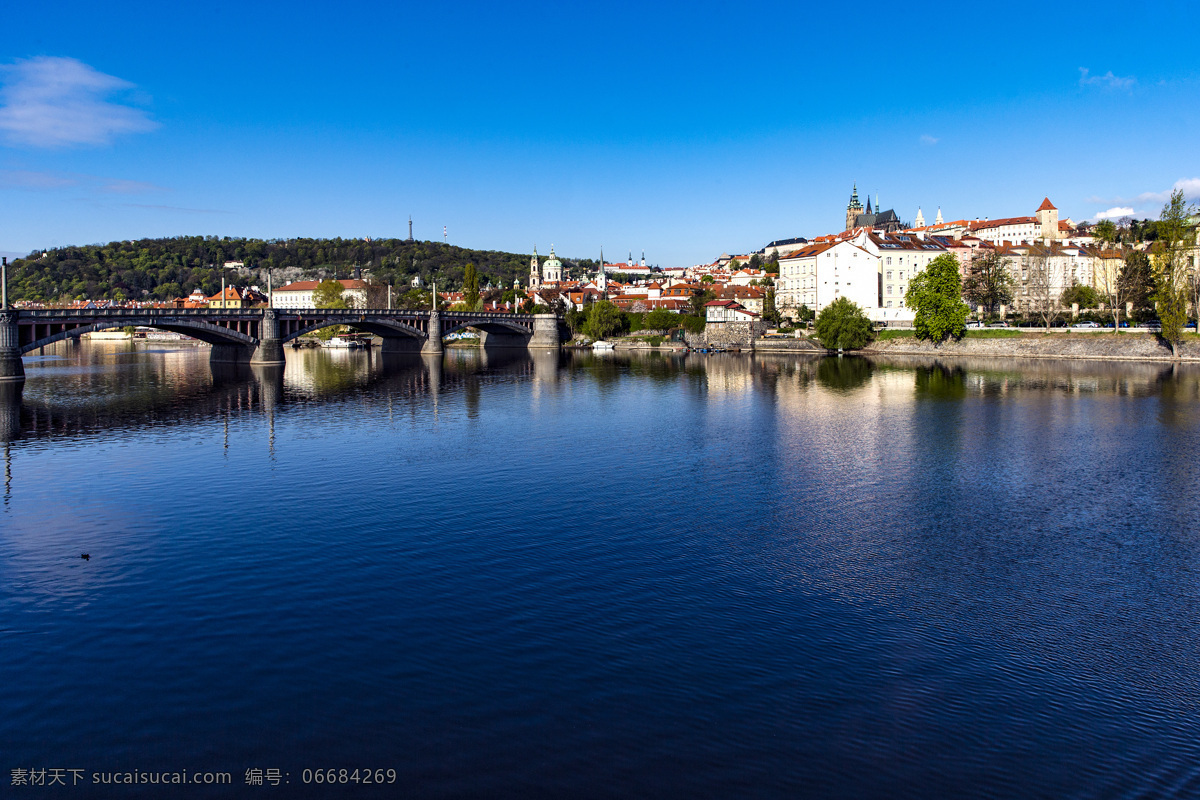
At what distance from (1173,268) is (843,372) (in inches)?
1130

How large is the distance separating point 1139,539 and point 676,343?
269ft

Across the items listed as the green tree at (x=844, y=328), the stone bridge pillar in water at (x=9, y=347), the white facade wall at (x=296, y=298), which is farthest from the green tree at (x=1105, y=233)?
the stone bridge pillar in water at (x=9, y=347)

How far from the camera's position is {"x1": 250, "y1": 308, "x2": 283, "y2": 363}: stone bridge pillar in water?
2554 inches

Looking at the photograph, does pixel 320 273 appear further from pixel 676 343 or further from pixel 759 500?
pixel 759 500

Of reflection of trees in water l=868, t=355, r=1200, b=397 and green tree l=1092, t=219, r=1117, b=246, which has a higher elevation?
green tree l=1092, t=219, r=1117, b=246

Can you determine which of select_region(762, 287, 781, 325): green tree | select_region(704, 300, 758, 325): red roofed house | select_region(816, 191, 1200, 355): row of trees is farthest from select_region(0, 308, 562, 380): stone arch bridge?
select_region(816, 191, 1200, 355): row of trees

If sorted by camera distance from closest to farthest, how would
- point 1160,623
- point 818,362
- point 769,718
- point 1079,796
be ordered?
point 1079,796, point 769,718, point 1160,623, point 818,362

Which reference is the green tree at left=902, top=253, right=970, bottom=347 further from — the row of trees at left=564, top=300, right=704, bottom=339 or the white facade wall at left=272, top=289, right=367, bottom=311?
the white facade wall at left=272, top=289, right=367, bottom=311

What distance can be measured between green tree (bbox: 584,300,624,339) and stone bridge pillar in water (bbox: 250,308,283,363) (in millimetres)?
46262

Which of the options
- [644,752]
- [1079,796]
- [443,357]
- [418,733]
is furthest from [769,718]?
[443,357]

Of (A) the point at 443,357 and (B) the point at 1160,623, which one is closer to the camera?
(B) the point at 1160,623

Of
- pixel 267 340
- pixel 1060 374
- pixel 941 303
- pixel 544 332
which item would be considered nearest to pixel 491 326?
pixel 544 332

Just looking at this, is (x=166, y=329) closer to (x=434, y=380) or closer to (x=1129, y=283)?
(x=434, y=380)

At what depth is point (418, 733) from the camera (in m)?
9.31
